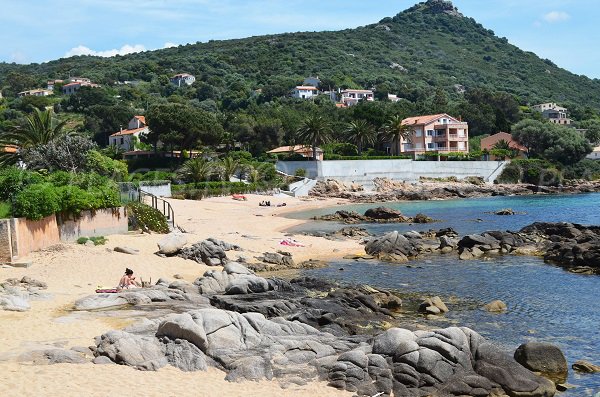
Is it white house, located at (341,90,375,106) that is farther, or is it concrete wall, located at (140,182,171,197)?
white house, located at (341,90,375,106)

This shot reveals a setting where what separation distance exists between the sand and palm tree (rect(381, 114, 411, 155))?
55965mm

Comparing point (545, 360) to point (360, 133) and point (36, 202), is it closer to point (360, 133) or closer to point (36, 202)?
point (36, 202)

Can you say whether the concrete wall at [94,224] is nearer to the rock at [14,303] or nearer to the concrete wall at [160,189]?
the rock at [14,303]

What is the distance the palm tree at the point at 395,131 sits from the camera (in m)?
95.5

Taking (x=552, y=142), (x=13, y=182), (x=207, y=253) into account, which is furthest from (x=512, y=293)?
(x=552, y=142)

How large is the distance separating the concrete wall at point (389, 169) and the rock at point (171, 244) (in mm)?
54101

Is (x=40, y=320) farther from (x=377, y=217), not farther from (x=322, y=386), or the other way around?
(x=377, y=217)

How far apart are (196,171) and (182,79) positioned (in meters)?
112

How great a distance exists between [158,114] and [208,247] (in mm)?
53376

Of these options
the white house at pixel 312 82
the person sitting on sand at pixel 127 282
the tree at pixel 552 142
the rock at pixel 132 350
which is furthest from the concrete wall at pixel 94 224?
the white house at pixel 312 82

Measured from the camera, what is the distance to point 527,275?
94.0 feet

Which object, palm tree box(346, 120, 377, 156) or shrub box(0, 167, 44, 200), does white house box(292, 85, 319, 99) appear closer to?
palm tree box(346, 120, 377, 156)

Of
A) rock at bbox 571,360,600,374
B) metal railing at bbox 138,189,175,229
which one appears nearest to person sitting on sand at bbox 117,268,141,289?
rock at bbox 571,360,600,374

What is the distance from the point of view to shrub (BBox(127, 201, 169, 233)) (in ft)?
110
